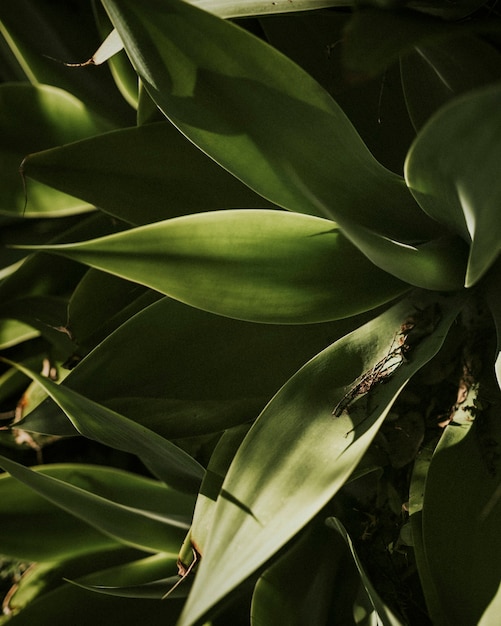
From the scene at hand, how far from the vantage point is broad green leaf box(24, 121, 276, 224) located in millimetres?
597

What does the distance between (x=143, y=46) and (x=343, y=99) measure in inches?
8.6

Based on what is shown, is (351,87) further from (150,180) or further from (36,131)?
(36,131)

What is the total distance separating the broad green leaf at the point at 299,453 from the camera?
1.32 feet

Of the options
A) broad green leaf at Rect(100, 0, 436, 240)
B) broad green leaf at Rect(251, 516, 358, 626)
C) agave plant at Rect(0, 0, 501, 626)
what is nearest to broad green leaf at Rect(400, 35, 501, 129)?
agave plant at Rect(0, 0, 501, 626)

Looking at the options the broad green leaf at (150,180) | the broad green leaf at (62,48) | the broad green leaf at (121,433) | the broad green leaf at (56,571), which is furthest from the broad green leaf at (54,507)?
the broad green leaf at (62,48)

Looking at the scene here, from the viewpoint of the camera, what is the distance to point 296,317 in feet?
1.67

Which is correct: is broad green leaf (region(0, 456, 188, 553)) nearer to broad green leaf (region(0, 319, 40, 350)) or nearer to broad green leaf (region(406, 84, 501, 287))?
broad green leaf (region(0, 319, 40, 350))

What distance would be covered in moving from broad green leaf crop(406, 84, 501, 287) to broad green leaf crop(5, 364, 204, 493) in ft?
0.85

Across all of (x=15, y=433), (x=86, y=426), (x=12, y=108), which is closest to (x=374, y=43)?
(x=86, y=426)

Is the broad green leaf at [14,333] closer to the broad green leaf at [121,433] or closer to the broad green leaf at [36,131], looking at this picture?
the broad green leaf at [36,131]

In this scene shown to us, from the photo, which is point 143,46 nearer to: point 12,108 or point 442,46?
point 442,46

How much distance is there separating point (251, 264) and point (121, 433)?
0.52ft

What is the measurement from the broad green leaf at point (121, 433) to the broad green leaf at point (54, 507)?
0.41ft

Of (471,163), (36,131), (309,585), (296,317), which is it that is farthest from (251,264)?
(36,131)
